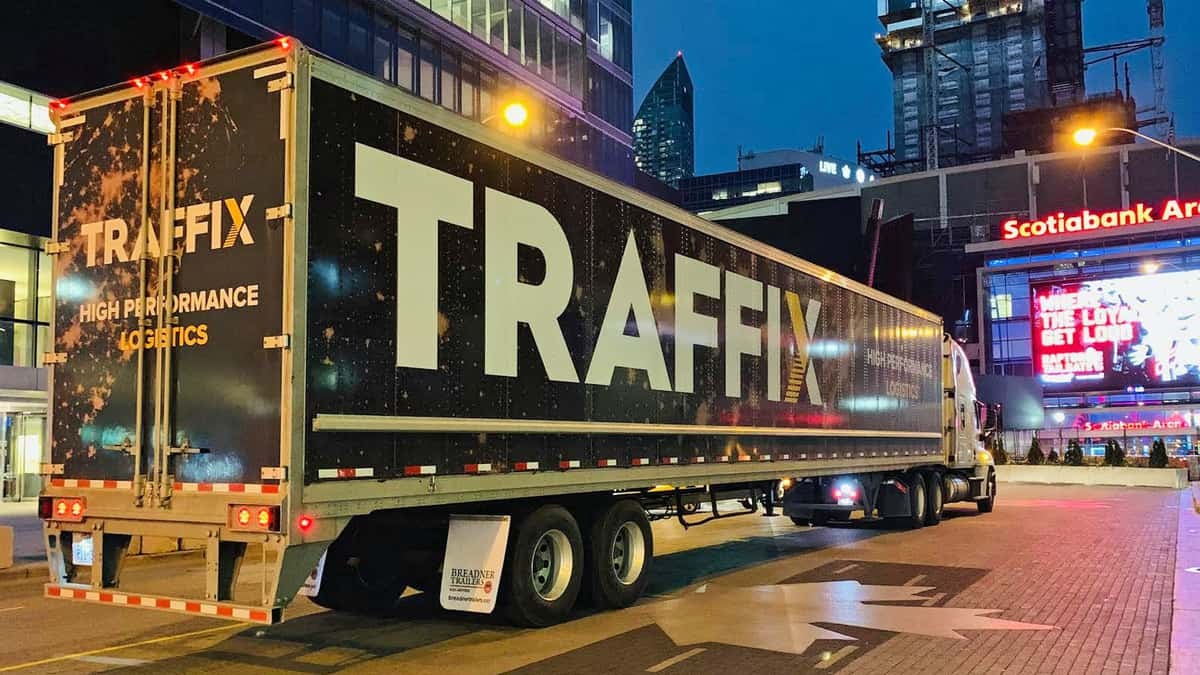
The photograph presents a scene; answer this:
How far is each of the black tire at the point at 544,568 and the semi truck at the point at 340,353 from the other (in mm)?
25

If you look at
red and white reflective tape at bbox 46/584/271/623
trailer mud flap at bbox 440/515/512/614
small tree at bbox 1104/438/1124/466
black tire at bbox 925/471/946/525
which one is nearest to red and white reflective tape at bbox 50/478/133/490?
red and white reflective tape at bbox 46/584/271/623

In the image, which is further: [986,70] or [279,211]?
[986,70]

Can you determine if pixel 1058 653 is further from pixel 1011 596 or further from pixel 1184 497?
pixel 1184 497

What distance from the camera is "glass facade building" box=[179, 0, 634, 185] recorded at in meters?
33.4

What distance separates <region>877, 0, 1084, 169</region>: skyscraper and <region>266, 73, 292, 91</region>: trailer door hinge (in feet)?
314

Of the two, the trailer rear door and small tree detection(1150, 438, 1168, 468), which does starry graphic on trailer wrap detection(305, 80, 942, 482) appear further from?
small tree detection(1150, 438, 1168, 468)

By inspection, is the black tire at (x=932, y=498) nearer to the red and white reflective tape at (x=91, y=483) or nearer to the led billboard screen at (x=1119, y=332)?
the red and white reflective tape at (x=91, y=483)

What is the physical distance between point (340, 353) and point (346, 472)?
2.72 feet

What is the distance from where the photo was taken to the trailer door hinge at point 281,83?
281 inches

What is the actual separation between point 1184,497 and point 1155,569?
20.3m

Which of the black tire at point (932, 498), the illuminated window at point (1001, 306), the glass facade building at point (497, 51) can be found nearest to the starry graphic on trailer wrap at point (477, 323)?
the black tire at point (932, 498)

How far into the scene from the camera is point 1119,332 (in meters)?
57.4

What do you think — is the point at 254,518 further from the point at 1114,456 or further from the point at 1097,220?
the point at 1097,220

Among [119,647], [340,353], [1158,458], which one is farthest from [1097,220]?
[119,647]
